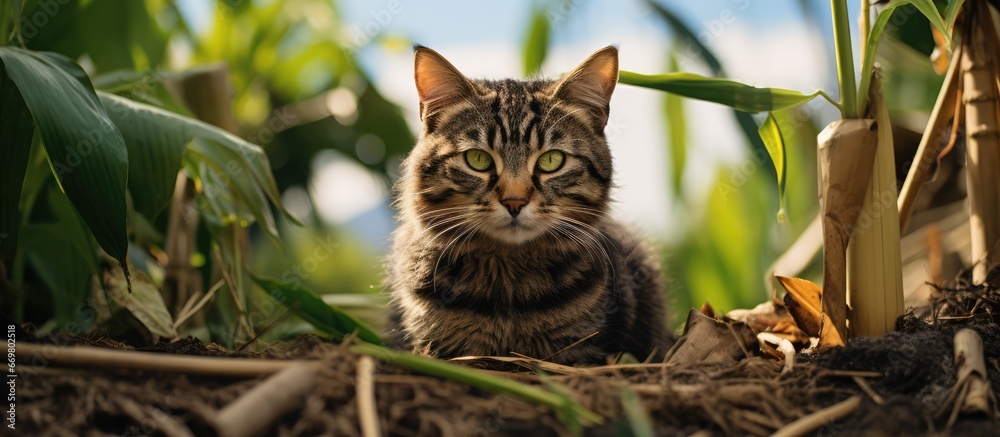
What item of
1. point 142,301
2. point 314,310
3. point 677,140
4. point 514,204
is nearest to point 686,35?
point 677,140

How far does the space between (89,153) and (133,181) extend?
9.3 inches

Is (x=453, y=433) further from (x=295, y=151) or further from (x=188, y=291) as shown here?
(x=295, y=151)

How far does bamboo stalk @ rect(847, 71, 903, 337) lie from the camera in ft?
4.60

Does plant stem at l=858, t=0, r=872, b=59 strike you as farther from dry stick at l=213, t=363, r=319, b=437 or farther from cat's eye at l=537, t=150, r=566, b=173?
dry stick at l=213, t=363, r=319, b=437

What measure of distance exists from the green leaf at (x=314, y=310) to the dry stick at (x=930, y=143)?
1.22 meters

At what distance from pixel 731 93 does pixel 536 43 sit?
1630 millimetres

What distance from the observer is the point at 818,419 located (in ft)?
3.36

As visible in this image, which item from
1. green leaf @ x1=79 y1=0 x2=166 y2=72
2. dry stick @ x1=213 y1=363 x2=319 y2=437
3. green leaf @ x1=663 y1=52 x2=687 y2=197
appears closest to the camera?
dry stick @ x1=213 y1=363 x2=319 y2=437

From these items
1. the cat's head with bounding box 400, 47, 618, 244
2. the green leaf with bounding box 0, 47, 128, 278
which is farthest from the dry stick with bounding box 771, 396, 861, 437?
the green leaf with bounding box 0, 47, 128, 278

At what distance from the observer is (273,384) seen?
0.94 m

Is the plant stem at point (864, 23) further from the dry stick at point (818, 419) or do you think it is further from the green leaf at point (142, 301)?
the green leaf at point (142, 301)

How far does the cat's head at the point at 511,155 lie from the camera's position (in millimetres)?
1696

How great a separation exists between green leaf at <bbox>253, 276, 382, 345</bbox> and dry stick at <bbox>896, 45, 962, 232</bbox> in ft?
4.00

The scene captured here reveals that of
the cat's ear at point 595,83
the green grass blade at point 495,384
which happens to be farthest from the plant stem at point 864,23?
the green grass blade at point 495,384
